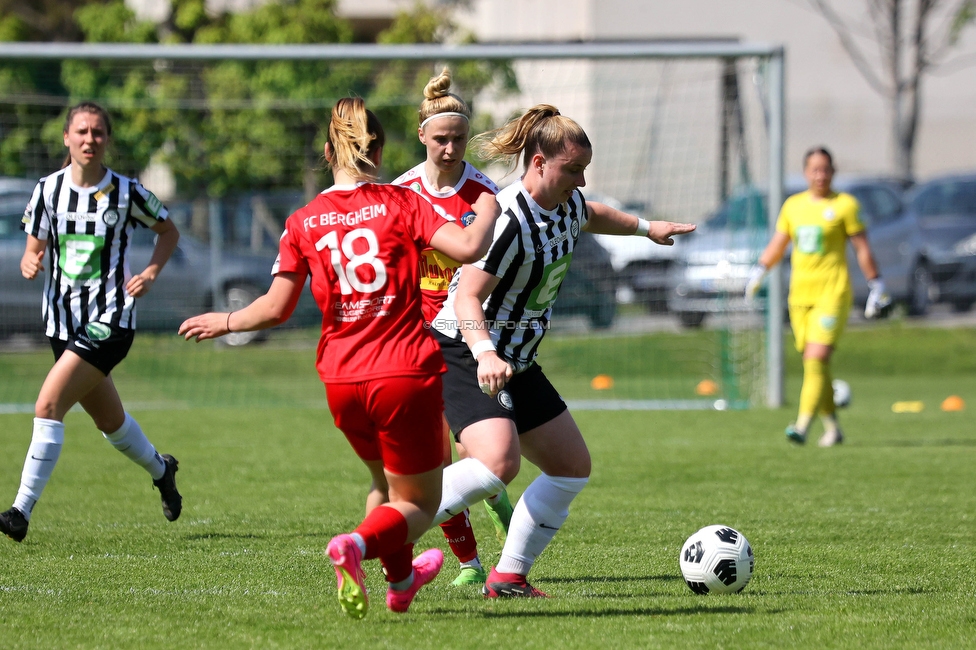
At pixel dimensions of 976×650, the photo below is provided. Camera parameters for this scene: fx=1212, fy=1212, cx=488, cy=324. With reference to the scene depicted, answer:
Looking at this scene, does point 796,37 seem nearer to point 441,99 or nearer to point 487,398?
point 441,99

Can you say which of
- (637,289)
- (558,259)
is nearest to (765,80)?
(637,289)

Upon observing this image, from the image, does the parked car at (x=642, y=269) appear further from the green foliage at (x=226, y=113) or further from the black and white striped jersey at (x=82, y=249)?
the black and white striped jersey at (x=82, y=249)

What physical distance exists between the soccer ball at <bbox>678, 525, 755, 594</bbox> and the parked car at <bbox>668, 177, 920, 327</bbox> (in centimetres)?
760

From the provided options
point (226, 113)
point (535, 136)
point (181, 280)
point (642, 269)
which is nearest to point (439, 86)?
point (535, 136)

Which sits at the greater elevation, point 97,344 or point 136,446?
point 97,344

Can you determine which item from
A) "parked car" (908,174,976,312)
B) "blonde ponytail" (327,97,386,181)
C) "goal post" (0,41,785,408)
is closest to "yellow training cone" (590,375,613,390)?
"goal post" (0,41,785,408)

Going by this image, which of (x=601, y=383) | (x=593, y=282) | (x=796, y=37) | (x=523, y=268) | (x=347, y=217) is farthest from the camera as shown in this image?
(x=796, y=37)

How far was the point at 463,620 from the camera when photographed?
13.3ft

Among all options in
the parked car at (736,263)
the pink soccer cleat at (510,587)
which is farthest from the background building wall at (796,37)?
the pink soccer cleat at (510,587)

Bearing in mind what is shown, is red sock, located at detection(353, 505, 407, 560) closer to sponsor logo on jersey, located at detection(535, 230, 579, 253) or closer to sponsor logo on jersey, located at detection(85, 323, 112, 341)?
sponsor logo on jersey, located at detection(535, 230, 579, 253)

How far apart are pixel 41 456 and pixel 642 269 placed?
27.1 feet

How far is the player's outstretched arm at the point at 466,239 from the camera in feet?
12.1

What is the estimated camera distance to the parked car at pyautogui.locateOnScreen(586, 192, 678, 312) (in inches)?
507

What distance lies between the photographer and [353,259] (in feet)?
12.2
